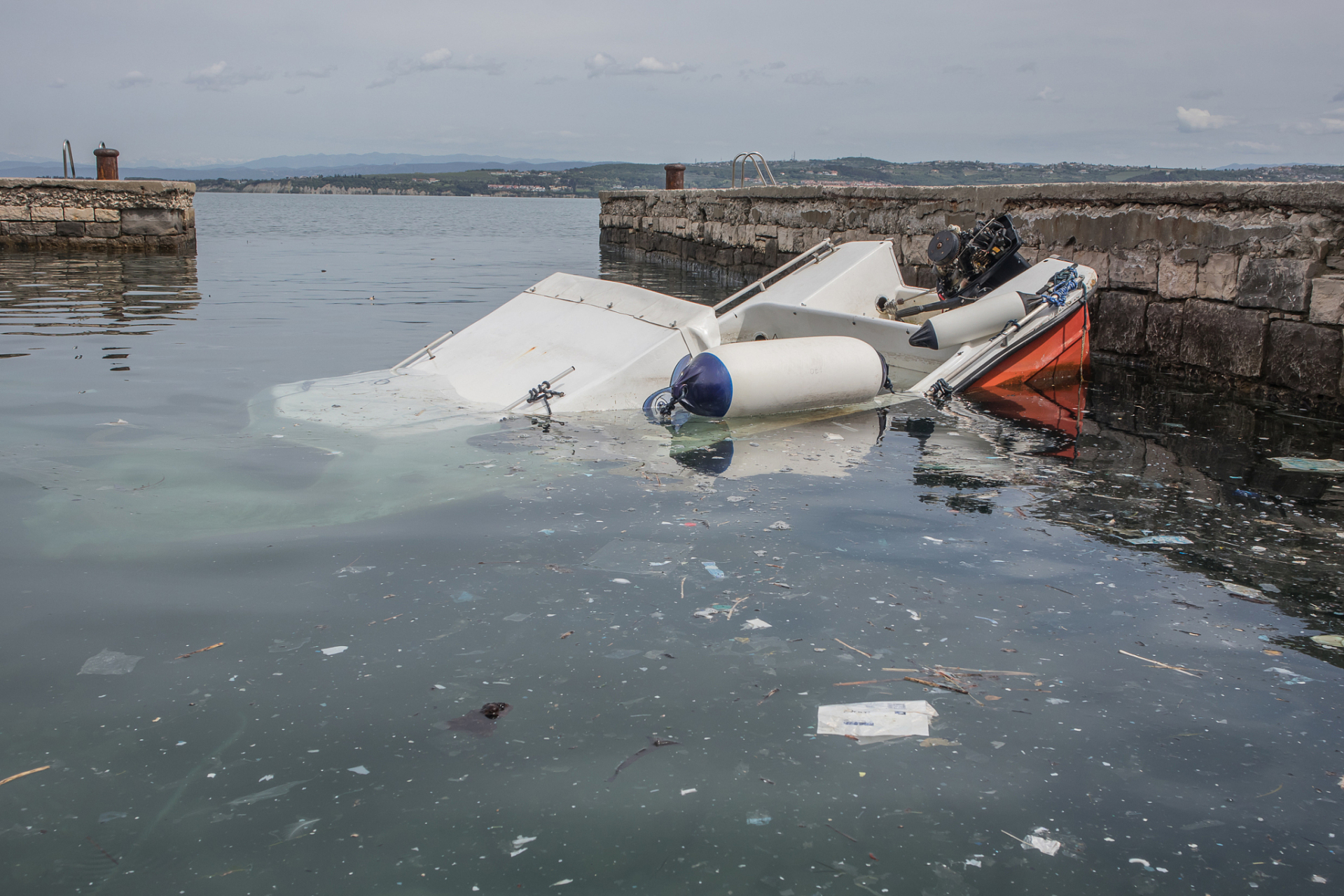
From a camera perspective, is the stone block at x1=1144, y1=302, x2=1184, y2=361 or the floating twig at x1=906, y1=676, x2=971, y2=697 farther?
the stone block at x1=1144, y1=302, x2=1184, y2=361

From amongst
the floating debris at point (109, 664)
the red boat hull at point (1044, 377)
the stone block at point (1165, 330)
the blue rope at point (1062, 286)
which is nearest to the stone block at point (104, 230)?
the red boat hull at point (1044, 377)

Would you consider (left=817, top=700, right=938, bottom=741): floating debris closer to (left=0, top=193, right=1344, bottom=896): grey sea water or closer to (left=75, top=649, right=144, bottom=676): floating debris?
(left=0, top=193, right=1344, bottom=896): grey sea water

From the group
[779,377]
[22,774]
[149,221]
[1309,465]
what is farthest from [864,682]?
[149,221]

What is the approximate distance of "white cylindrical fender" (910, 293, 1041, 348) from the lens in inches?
275

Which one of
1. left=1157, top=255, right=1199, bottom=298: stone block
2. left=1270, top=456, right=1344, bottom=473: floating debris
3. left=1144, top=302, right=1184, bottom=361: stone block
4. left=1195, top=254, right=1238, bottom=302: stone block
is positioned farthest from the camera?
left=1144, top=302, right=1184, bottom=361: stone block

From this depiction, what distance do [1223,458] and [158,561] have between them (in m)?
5.24

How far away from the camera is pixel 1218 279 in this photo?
274 inches

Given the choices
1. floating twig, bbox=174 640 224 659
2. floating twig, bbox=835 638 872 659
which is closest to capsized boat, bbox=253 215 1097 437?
floating twig, bbox=174 640 224 659

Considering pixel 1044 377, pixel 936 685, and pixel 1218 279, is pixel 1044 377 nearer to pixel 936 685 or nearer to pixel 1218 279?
pixel 1218 279

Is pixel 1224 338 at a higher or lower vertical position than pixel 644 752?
higher

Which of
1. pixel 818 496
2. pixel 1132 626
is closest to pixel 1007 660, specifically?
pixel 1132 626

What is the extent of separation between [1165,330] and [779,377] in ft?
12.3

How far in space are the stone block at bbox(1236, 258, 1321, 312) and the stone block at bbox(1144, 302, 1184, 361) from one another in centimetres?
67

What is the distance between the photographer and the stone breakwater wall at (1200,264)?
6.20 m
